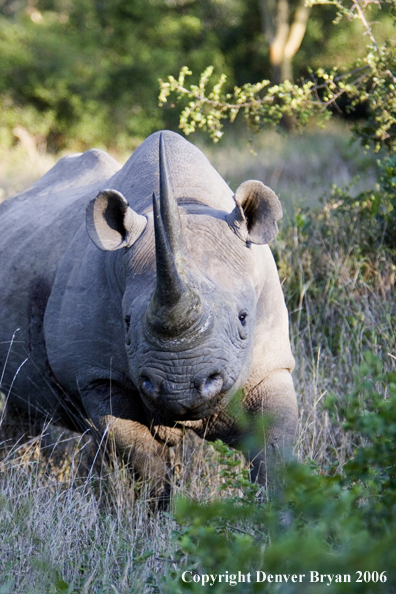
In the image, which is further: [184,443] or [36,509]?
[184,443]

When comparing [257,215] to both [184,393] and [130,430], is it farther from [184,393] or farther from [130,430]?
[130,430]

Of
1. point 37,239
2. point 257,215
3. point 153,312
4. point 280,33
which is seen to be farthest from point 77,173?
point 280,33

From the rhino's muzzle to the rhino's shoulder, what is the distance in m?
2.48

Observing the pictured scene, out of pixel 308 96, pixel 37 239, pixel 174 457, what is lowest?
pixel 174 457

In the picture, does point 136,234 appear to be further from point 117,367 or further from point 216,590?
point 216,590

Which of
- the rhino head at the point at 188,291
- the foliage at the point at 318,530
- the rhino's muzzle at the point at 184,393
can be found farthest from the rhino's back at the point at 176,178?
the foliage at the point at 318,530

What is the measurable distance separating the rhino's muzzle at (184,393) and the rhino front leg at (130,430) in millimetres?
754

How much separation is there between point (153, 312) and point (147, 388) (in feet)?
1.10

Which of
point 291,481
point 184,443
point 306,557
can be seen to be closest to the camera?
point 306,557

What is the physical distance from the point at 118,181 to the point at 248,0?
20121 millimetres

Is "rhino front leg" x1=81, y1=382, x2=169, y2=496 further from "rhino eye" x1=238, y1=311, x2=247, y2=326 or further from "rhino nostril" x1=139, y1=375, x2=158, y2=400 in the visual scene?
"rhino eye" x1=238, y1=311, x2=247, y2=326

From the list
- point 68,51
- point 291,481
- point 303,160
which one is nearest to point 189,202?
point 291,481

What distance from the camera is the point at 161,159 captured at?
2928mm

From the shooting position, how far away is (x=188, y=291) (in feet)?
9.27
